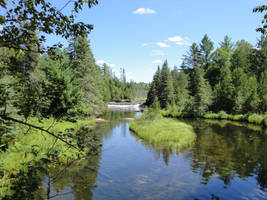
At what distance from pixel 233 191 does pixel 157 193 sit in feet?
13.2

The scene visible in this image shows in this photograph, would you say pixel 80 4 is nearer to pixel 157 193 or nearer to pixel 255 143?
pixel 157 193

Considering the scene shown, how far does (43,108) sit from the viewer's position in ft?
15.5

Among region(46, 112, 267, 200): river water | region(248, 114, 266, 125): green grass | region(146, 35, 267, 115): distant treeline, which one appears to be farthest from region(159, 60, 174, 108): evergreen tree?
region(46, 112, 267, 200): river water

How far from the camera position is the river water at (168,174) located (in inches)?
384

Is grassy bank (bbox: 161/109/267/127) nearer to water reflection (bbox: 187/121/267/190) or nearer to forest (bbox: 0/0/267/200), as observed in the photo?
forest (bbox: 0/0/267/200)

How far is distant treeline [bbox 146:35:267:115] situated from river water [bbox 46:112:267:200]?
1334 centimetres

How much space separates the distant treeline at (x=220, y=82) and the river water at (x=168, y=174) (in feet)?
43.8

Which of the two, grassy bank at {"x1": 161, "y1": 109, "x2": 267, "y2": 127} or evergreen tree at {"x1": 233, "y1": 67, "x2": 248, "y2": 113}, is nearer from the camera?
grassy bank at {"x1": 161, "y1": 109, "x2": 267, "y2": 127}

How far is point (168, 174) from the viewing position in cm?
1236

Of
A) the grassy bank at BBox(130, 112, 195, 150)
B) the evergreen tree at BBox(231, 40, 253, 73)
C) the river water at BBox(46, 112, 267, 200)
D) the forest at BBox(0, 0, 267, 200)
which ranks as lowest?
the river water at BBox(46, 112, 267, 200)

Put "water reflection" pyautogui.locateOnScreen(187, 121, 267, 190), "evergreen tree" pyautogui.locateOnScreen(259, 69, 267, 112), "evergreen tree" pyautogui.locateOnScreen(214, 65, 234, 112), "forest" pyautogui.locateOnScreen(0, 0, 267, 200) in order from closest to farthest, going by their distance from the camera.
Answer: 1. "forest" pyautogui.locateOnScreen(0, 0, 267, 200)
2. "water reflection" pyautogui.locateOnScreen(187, 121, 267, 190)
3. "evergreen tree" pyautogui.locateOnScreen(259, 69, 267, 112)
4. "evergreen tree" pyautogui.locateOnScreen(214, 65, 234, 112)

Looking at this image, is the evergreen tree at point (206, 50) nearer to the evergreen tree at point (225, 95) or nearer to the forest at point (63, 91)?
the forest at point (63, 91)

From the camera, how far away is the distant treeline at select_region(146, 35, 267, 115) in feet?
133

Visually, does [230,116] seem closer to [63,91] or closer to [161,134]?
[161,134]
